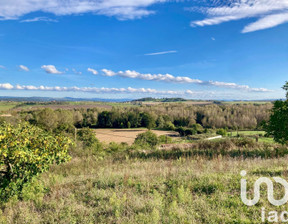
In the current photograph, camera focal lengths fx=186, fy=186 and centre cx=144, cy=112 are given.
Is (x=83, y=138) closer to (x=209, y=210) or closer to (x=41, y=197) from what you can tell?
(x=41, y=197)

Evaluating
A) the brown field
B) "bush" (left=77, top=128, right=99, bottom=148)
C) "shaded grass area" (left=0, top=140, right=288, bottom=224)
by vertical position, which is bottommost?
the brown field

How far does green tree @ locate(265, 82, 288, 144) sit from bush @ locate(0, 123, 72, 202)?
1890cm

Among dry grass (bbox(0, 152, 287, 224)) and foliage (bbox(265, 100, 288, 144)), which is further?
foliage (bbox(265, 100, 288, 144))

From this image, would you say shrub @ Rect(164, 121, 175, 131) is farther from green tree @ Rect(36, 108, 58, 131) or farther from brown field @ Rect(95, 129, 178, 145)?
green tree @ Rect(36, 108, 58, 131)

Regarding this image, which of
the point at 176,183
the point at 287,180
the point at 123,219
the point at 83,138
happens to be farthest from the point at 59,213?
the point at 83,138

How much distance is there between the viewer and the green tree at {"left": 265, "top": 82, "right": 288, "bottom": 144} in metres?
17.0

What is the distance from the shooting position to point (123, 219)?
4.18 metres

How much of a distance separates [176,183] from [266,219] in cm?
264

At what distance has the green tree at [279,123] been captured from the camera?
1703cm

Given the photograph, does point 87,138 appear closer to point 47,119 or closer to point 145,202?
point 145,202

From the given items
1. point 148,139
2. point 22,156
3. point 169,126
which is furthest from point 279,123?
point 169,126

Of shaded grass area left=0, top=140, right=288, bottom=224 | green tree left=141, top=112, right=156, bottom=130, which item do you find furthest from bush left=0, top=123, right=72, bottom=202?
green tree left=141, top=112, right=156, bottom=130

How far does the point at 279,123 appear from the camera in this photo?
17.4 m

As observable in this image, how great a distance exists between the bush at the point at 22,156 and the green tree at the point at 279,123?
18896 mm
